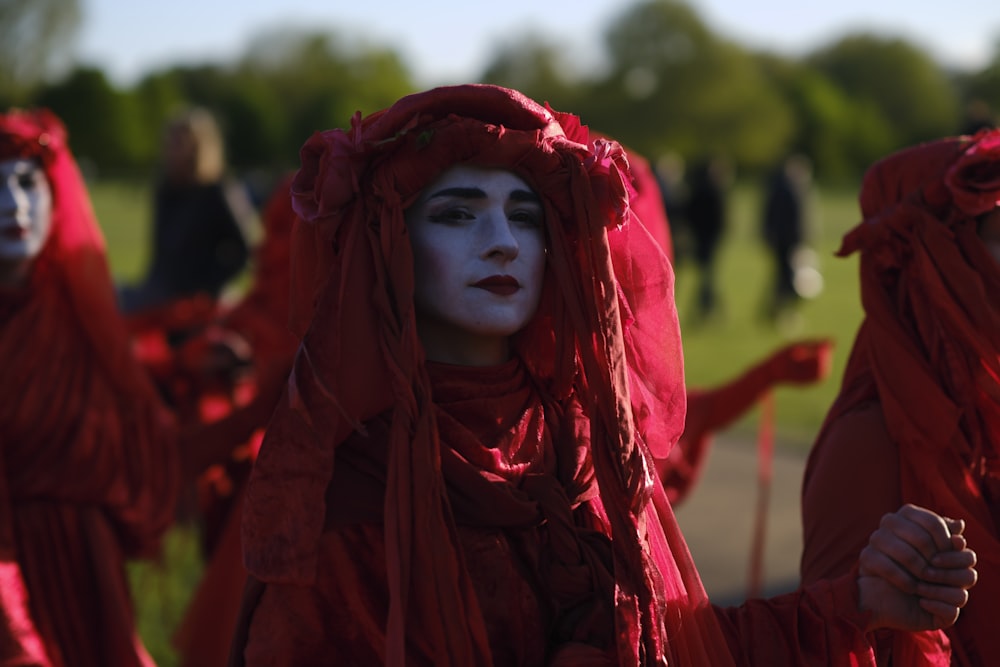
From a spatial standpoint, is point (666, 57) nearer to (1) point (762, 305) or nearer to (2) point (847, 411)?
(1) point (762, 305)

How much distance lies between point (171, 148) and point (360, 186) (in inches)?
215

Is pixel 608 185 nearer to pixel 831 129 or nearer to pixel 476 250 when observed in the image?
pixel 476 250

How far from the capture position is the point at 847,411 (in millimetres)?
3113

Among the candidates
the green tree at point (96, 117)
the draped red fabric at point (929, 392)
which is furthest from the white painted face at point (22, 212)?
the green tree at point (96, 117)

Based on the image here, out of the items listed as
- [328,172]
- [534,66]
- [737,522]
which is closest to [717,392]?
[328,172]

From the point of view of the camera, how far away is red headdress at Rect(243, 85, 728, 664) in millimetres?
2395

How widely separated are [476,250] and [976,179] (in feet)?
3.82

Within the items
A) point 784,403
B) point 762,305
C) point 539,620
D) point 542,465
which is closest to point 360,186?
point 542,465

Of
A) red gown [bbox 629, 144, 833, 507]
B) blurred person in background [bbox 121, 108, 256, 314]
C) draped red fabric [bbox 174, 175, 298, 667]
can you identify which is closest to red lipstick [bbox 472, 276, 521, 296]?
draped red fabric [bbox 174, 175, 298, 667]

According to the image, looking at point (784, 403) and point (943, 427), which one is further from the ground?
point (943, 427)

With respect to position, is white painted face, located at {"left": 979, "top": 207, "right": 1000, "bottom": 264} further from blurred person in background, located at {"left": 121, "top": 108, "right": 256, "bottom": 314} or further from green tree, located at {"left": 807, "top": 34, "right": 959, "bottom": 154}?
green tree, located at {"left": 807, "top": 34, "right": 959, "bottom": 154}

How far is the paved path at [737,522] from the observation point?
654 cm

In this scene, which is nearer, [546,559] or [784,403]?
[546,559]

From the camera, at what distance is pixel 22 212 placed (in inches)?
162
